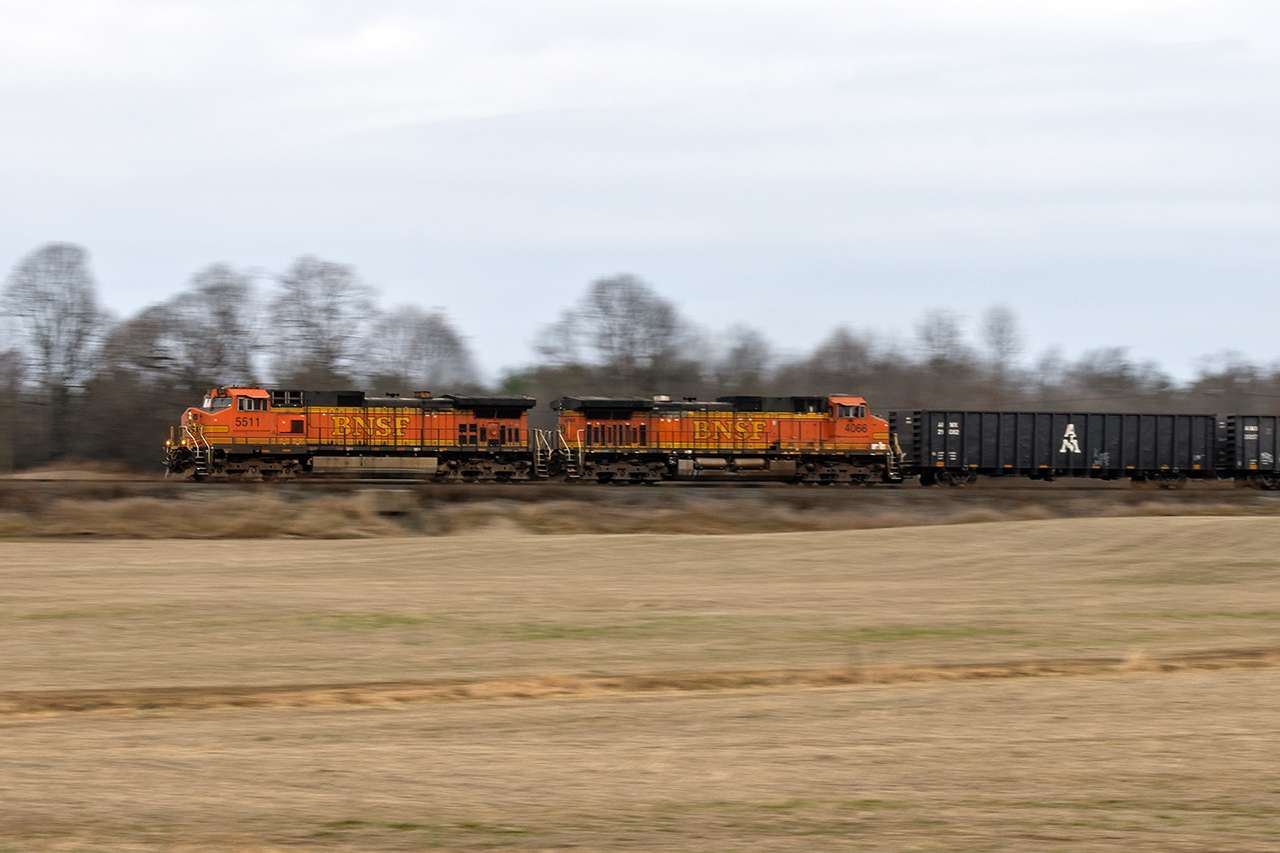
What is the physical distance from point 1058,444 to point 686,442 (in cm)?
1474

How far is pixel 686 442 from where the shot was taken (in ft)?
135

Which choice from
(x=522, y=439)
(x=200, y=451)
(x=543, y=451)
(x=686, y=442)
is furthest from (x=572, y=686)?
(x=200, y=451)

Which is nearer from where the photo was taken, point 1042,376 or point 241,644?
point 241,644

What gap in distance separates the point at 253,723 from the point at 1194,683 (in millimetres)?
9017

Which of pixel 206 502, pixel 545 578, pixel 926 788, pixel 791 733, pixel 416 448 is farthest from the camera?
pixel 416 448

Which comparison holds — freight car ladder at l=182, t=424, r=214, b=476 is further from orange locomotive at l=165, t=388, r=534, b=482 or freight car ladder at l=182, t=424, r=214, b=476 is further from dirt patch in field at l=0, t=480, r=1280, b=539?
dirt patch in field at l=0, t=480, r=1280, b=539

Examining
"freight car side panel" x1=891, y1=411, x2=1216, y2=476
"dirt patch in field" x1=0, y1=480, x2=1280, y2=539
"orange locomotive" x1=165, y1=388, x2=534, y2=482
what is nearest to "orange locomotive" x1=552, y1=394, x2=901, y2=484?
"orange locomotive" x1=165, y1=388, x2=534, y2=482

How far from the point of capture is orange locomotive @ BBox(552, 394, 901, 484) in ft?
134

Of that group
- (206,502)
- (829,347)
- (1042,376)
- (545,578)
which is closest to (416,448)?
(206,502)

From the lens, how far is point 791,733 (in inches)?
355

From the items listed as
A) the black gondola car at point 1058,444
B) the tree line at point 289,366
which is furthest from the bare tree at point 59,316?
the black gondola car at point 1058,444

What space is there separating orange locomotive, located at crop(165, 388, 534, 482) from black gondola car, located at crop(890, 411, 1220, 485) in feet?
50.2

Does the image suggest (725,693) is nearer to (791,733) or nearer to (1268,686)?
(791,733)

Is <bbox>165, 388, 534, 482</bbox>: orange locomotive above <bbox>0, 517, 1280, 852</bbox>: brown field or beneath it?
above
